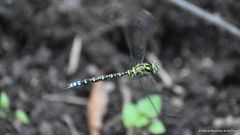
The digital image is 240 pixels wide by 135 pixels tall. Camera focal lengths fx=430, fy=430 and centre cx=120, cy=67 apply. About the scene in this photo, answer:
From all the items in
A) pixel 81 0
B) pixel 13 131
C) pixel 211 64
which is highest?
pixel 81 0

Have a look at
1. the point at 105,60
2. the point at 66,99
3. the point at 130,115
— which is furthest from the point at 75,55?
the point at 130,115

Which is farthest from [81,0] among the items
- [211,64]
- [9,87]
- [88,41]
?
[211,64]

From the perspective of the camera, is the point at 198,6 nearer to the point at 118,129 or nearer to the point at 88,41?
the point at 88,41

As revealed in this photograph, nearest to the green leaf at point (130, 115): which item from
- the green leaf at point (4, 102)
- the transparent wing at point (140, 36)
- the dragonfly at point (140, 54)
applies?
the dragonfly at point (140, 54)

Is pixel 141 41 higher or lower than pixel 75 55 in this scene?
higher

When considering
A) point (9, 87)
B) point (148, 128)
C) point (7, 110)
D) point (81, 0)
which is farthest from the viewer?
point (81, 0)

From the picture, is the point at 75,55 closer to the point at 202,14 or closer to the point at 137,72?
the point at 137,72
